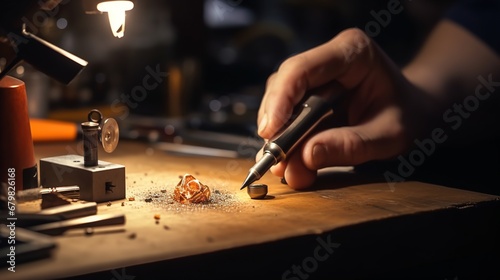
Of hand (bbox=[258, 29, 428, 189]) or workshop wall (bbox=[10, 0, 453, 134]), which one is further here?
workshop wall (bbox=[10, 0, 453, 134])

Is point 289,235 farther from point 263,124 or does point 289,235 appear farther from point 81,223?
point 263,124

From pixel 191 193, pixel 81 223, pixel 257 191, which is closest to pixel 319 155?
pixel 257 191

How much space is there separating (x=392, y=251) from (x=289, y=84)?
446mm

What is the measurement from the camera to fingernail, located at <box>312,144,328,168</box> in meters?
1.18

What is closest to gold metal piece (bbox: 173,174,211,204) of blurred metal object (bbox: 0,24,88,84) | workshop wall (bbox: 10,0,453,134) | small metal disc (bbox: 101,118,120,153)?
small metal disc (bbox: 101,118,120,153)

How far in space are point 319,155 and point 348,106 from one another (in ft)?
0.89

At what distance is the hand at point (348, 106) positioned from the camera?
1.20 metres

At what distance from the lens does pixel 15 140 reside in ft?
3.46

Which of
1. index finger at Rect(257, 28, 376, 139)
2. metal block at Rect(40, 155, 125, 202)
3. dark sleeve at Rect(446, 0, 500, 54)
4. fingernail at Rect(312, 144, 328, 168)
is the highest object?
dark sleeve at Rect(446, 0, 500, 54)

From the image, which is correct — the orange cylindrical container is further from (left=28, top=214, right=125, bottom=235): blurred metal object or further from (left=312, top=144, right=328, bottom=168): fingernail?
(left=312, top=144, right=328, bottom=168): fingernail

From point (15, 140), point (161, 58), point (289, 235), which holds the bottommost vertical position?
point (289, 235)

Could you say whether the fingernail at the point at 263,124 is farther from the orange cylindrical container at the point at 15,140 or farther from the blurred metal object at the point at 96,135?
the orange cylindrical container at the point at 15,140

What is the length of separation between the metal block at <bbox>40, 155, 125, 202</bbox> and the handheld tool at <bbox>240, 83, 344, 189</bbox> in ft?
0.73

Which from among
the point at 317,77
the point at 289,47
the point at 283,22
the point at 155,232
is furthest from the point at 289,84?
the point at 283,22
